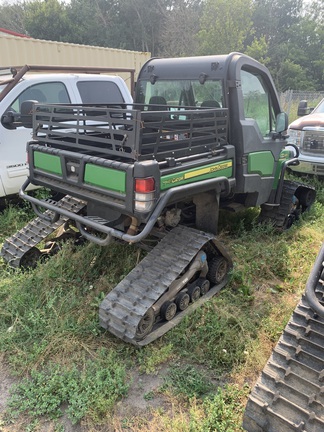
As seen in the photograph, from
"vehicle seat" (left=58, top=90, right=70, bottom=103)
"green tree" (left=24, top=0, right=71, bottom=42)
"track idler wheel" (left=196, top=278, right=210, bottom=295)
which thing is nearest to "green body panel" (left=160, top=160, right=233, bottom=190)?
"track idler wheel" (left=196, top=278, right=210, bottom=295)

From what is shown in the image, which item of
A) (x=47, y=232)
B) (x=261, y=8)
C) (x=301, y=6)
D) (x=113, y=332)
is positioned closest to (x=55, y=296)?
(x=113, y=332)

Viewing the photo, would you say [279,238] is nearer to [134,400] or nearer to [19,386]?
[134,400]

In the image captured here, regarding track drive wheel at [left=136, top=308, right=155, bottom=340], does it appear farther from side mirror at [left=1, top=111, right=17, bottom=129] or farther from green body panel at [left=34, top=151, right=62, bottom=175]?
side mirror at [left=1, top=111, right=17, bottom=129]

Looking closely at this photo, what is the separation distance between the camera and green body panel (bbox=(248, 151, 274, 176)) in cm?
418

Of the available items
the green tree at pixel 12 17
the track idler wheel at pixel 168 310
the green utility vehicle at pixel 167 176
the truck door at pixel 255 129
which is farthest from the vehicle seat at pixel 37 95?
the green tree at pixel 12 17

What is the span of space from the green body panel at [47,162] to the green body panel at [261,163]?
6.80ft

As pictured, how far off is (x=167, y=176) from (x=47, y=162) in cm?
137

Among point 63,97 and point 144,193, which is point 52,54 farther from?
point 144,193

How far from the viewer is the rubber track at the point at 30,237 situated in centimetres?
424

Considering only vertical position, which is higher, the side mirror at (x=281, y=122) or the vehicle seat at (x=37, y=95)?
the vehicle seat at (x=37, y=95)

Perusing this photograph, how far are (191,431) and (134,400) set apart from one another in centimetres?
49

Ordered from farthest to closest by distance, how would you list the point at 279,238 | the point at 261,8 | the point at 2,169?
the point at 261,8 < the point at 2,169 < the point at 279,238

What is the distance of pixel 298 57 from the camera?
36906mm

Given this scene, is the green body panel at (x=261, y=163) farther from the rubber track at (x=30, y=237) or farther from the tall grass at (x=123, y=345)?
the rubber track at (x=30, y=237)
